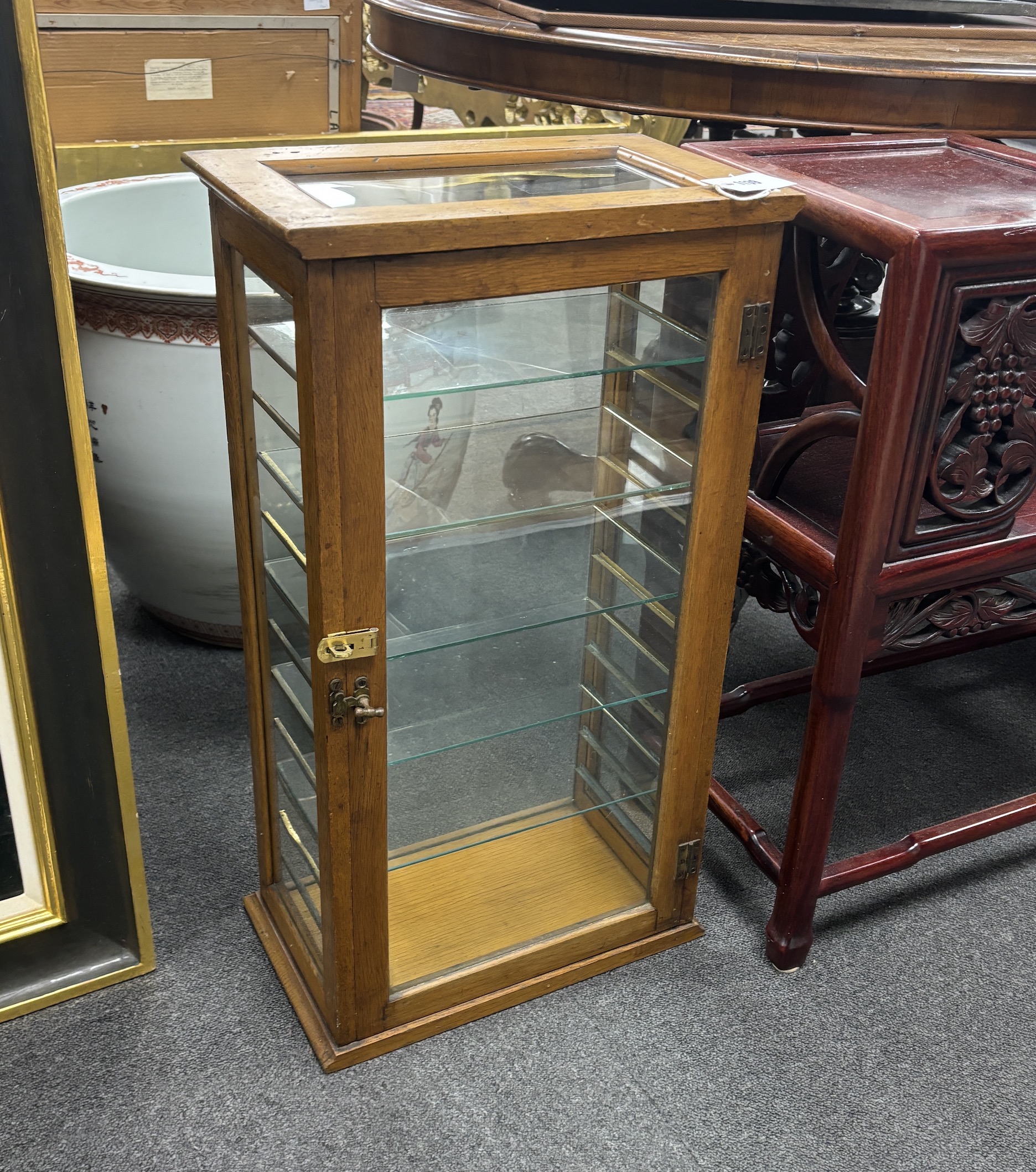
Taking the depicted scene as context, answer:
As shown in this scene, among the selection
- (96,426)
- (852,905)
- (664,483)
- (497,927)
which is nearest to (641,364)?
(664,483)

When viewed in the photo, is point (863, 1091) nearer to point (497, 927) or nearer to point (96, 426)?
point (497, 927)

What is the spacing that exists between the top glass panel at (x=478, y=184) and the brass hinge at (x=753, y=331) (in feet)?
0.48

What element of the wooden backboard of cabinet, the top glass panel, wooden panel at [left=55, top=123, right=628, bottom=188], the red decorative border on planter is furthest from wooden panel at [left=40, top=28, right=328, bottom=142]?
the top glass panel

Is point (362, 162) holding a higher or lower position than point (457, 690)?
higher

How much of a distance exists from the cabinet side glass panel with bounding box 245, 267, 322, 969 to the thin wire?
1.54 meters

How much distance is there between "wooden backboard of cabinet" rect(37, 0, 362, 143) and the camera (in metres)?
2.37

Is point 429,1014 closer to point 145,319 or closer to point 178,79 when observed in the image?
point 145,319

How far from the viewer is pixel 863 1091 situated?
55.4 inches

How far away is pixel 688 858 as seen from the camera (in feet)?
4.97

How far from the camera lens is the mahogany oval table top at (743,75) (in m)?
1.49

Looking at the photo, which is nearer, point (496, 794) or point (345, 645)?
point (345, 645)

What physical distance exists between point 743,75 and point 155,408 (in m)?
0.99

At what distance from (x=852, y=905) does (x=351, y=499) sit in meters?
1.03

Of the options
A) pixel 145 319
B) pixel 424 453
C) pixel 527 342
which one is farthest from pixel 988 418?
pixel 145 319
